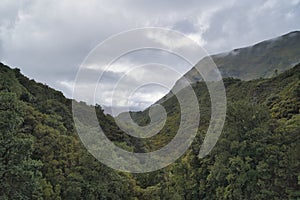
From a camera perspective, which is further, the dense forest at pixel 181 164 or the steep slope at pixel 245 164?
the steep slope at pixel 245 164

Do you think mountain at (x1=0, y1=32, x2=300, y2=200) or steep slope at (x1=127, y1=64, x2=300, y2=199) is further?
steep slope at (x1=127, y1=64, x2=300, y2=199)

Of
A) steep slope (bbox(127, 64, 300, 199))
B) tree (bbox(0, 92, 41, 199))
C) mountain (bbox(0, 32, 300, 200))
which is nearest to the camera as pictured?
tree (bbox(0, 92, 41, 199))

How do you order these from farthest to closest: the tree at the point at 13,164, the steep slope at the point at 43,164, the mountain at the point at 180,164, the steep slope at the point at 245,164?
the steep slope at the point at 245,164, the mountain at the point at 180,164, the steep slope at the point at 43,164, the tree at the point at 13,164

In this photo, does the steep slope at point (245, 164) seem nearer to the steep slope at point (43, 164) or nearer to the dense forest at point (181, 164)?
the dense forest at point (181, 164)

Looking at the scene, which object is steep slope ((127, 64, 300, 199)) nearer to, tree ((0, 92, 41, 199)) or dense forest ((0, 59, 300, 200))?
dense forest ((0, 59, 300, 200))

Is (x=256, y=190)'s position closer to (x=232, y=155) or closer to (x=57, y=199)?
(x=232, y=155)

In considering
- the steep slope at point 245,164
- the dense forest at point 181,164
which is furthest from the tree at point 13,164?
the steep slope at point 245,164

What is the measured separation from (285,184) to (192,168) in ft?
34.3

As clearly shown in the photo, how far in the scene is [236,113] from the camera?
28250mm

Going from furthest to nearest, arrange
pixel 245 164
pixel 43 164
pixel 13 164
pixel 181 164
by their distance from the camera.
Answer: pixel 181 164 < pixel 245 164 < pixel 43 164 < pixel 13 164

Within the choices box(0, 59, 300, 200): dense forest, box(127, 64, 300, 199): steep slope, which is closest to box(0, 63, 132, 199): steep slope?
box(0, 59, 300, 200): dense forest

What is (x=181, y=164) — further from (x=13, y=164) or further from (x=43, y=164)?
(x=13, y=164)

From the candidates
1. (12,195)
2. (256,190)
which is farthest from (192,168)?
(12,195)

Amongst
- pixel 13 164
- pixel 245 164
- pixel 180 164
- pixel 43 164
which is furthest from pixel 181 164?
pixel 13 164
